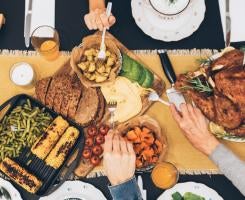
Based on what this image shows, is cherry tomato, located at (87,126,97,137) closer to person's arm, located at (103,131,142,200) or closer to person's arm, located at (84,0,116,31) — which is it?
person's arm, located at (103,131,142,200)

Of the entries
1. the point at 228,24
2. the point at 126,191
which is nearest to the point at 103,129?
the point at 126,191

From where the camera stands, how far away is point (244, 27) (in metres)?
1.86

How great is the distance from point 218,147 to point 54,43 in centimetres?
71

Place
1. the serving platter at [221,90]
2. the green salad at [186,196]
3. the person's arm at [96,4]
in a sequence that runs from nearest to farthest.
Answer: the serving platter at [221,90] < the green salad at [186,196] < the person's arm at [96,4]

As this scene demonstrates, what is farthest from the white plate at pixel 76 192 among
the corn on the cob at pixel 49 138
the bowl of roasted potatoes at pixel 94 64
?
the bowl of roasted potatoes at pixel 94 64

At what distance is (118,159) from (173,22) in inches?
21.7

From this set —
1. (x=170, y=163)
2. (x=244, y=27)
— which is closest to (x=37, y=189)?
(x=170, y=163)

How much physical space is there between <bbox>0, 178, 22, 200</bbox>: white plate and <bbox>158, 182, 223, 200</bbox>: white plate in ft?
1.69

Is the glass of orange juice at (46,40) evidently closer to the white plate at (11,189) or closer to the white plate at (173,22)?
the white plate at (173,22)

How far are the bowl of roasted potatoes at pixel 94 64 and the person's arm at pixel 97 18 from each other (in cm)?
7

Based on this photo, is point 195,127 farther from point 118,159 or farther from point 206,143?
point 118,159

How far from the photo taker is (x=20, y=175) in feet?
5.81

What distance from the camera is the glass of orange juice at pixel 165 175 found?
174 centimetres

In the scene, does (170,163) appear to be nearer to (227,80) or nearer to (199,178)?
(199,178)
